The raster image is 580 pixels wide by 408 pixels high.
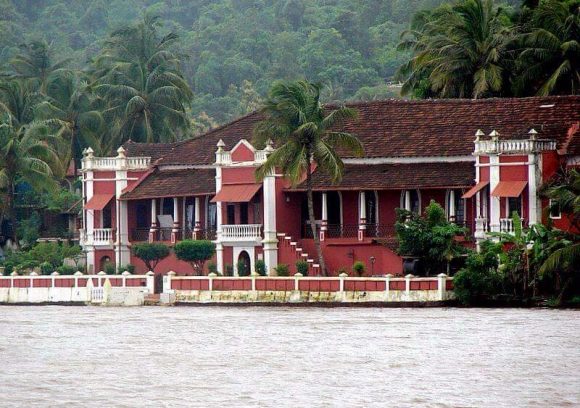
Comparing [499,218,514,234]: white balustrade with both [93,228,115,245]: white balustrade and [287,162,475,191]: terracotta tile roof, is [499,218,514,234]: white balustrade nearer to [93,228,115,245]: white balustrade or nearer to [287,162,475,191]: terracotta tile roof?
[287,162,475,191]: terracotta tile roof

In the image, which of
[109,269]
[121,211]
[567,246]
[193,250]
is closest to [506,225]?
[567,246]

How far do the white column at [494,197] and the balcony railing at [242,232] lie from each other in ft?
31.8

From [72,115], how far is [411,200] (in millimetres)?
25195

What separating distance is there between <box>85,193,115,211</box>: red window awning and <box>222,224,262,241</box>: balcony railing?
22.9 feet

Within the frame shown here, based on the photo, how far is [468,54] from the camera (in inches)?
2913

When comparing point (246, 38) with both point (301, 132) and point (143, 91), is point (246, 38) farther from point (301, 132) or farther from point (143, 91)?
point (301, 132)

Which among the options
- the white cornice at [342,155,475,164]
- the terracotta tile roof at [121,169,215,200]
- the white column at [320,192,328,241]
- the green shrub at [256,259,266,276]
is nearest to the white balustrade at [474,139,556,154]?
the white cornice at [342,155,475,164]

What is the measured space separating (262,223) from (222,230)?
1.72 m

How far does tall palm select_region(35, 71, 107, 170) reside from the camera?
85.5 meters

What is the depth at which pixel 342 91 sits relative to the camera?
133250mm

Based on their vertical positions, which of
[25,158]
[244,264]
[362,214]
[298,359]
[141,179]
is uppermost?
[25,158]

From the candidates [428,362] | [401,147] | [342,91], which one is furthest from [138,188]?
[342,91]

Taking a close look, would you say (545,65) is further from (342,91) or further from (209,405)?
(342,91)

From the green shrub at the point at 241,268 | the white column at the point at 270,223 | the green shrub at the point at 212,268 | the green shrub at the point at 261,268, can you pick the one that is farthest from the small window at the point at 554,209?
the green shrub at the point at 212,268
